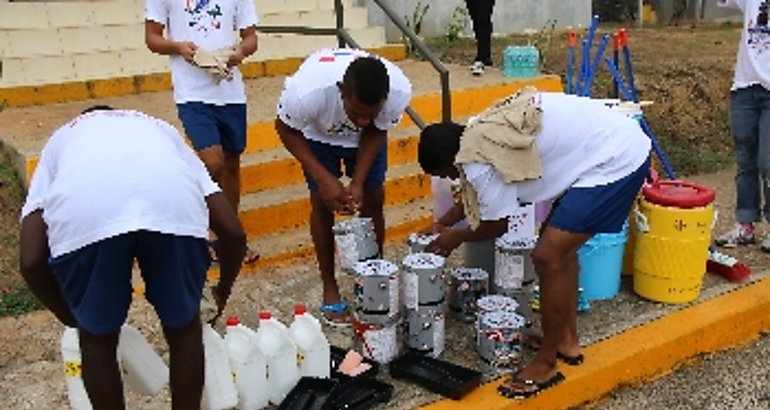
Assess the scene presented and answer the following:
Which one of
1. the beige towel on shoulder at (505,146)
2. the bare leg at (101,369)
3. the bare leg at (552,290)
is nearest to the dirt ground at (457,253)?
the bare leg at (552,290)

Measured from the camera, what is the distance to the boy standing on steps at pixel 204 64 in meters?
4.63

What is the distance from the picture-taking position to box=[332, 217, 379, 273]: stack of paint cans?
4.12 meters

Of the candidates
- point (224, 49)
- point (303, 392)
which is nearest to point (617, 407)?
point (303, 392)

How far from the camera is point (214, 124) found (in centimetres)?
475

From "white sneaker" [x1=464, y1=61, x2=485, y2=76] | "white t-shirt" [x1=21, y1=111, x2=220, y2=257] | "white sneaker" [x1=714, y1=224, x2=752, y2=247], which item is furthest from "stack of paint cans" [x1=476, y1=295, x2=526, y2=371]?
"white sneaker" [x1=464, y1=61, x2=485, y2=76]

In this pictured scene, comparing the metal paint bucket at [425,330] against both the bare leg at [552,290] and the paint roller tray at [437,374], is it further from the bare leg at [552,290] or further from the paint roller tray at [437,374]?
the bare leg at [552,290]

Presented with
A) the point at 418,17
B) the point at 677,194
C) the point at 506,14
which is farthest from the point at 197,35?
the point at 506,14

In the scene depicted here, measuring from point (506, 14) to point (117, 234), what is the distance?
9004mm

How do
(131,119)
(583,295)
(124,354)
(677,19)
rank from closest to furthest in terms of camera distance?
(131,119) → (124,354) → (583,295) → (677,19)

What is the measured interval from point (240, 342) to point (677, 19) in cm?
1320

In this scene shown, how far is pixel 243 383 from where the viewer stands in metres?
3.45

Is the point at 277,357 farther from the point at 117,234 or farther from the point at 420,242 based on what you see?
the point at 117,234

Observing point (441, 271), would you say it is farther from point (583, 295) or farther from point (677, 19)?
point (677, 19)

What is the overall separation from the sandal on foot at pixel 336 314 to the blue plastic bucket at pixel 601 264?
1251mm
